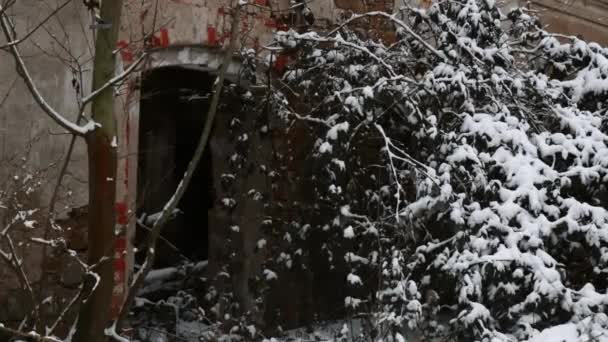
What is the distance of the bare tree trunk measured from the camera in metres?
3.59

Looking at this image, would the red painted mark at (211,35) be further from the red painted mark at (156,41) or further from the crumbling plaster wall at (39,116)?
the crumbling plaster wall at (39,116)

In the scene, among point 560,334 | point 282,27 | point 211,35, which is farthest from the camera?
point 282,27

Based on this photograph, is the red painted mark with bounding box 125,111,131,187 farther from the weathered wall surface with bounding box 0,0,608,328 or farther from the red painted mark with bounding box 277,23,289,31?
the red painted mark with bounding box 277,23,289,31

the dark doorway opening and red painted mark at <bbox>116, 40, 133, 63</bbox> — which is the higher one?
red painted mark at <bbox>116, 40, 133, 63</bbox>

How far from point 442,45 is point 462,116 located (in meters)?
0.71

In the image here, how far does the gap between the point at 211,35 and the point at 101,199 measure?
2.32 meters

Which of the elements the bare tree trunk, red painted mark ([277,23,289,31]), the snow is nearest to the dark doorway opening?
red painted mark ([277,23,289,31])

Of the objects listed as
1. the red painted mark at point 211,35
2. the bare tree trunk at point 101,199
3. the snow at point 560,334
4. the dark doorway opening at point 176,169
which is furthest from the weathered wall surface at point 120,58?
the dark doorway opening at point 176,169

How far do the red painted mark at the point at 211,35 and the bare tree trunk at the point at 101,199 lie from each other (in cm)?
187

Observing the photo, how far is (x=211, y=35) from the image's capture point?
561 centimetres

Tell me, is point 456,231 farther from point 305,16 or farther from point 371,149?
point 305,16

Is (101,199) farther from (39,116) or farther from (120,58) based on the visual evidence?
(120,58)

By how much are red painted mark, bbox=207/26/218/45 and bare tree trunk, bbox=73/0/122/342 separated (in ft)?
6.14

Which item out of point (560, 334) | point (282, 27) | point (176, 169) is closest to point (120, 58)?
point (282, 27)
